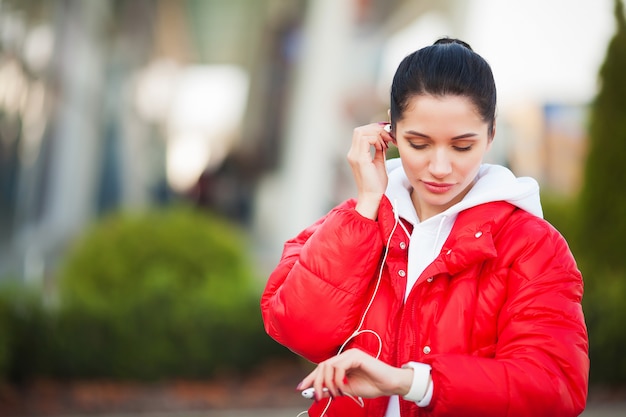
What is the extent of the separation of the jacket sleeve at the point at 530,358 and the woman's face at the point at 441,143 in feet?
0.74

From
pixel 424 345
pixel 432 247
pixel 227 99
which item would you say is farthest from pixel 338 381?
pixel 227 99

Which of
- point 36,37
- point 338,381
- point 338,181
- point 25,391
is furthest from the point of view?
point 338,181

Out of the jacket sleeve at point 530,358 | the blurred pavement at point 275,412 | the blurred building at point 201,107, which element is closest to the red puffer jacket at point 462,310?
the jacket sleeve at point 530,358

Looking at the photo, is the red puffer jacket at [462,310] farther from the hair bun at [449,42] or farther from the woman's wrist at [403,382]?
the hair bun at [449,42]

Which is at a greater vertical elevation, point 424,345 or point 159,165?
point 424,345

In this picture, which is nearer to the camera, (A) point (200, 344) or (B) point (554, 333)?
(B) point (554, 333)

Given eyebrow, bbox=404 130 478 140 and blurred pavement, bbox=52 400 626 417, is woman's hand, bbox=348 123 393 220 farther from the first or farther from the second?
blurred pavement, bbox=52 400 626 417

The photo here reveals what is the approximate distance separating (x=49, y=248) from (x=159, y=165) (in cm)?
1502

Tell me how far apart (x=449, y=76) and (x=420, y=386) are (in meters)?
0.72

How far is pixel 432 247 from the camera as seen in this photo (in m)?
2.29

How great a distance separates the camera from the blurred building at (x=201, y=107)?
12.6 m

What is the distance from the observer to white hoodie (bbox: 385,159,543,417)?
7.24 feet

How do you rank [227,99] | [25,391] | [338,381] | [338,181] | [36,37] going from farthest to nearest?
[227,99]
[338,181]
[36,37]
[25,391]
[338,381]

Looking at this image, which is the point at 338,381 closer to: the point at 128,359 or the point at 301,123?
the point at 128,359
